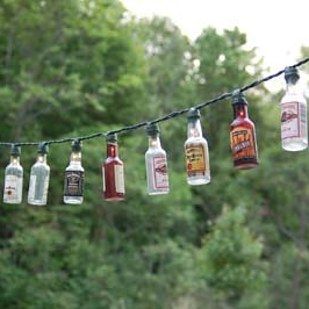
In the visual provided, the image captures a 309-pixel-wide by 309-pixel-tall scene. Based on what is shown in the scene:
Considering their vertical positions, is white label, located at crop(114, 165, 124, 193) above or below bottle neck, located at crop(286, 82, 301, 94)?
below

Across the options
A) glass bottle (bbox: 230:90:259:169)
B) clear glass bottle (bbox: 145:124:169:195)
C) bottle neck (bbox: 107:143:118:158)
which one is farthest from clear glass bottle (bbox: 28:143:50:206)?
glass bottle (bbox: 230:90:259:169)

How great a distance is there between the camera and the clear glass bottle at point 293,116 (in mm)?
1735

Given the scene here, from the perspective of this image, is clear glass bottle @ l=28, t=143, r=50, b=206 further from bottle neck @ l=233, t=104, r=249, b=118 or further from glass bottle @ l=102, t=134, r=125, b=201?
bottle neck @ l=233, t=104, r=249, b=118

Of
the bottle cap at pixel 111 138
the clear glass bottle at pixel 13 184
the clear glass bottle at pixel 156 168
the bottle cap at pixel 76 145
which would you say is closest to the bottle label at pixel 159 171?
the clear glass bottle at pixel 156 168

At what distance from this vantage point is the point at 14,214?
7.04 meters

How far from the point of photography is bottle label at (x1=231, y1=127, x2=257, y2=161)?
1.88 m

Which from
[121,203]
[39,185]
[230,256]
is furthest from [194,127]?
[121,203]

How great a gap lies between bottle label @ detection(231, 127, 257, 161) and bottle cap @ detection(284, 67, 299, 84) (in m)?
0.19

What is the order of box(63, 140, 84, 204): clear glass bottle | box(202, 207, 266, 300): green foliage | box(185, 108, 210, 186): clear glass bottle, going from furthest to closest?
box(202, 207, 266, 300): green foliage, box(63, 140, 84, 204): clear glass bottle, box(185, 108, 210, 186): clear glass bottle

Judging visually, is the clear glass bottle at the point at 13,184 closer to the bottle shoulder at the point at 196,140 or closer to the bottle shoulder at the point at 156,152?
the bottle shoulder at the point at 156,152

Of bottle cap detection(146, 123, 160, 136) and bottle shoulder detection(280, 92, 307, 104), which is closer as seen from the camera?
bottle shoulder detection(280, 92, 307, 104)

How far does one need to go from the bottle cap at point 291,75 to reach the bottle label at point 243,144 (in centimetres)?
19

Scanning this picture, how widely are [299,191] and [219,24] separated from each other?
8.04ft

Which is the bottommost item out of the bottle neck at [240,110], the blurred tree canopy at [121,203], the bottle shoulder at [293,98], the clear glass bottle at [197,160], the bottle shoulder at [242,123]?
the clear glass bottle at [197,160]
